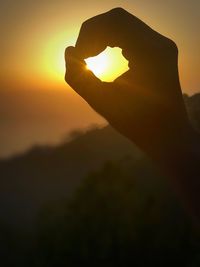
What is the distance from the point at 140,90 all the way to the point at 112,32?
10 centimetres

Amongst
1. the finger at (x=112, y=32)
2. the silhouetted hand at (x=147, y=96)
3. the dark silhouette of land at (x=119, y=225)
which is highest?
the dark silhouette of land at (x=119, y=225)

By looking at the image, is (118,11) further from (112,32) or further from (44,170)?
(44,170)

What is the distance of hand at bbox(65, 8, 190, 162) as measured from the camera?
69cm

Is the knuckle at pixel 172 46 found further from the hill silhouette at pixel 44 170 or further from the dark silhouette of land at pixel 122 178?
the hill silhouette at pixel 44 170

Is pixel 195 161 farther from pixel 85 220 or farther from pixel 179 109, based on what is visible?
pixel 85 220

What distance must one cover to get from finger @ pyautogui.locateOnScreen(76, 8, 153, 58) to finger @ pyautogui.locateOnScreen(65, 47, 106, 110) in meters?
0.01

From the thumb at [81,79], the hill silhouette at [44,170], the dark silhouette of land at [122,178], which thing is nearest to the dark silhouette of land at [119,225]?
the dark silhouette of land at [122,178]

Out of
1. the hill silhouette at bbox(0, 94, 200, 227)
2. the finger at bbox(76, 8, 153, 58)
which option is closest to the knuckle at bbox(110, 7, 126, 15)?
the finger at bbox(76, 8, 153, 58)

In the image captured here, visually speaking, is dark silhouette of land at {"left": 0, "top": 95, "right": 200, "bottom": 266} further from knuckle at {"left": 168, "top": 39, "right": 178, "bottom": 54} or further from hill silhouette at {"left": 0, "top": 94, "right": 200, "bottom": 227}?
hill silhouette at {"left": 0, "top": 94, "right": 200, "bottom": 227}

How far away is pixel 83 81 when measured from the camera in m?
0.73

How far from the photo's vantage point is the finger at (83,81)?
2.35ft

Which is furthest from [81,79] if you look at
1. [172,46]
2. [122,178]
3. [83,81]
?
[122,178]

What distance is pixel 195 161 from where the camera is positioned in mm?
672

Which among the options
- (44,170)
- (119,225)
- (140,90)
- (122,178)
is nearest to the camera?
(140,90)
